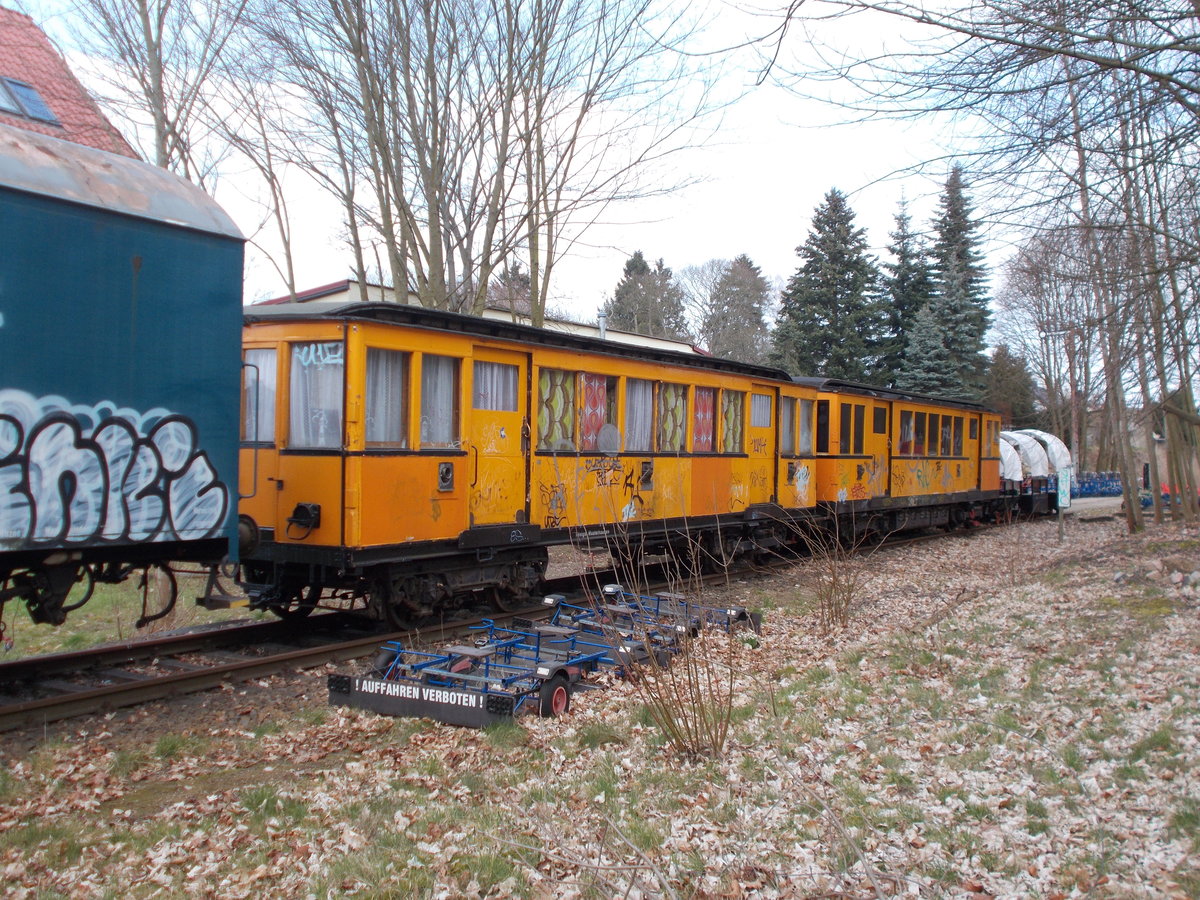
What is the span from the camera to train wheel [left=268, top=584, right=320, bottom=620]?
9023 millimetres

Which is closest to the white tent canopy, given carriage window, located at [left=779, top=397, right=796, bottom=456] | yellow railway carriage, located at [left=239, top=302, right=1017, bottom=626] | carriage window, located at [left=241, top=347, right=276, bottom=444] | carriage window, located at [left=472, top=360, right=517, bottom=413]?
carriage window, located at [left=779, top=397, right=796, bottom=456]

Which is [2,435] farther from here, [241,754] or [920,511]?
[920,511]

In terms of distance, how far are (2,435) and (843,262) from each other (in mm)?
33057

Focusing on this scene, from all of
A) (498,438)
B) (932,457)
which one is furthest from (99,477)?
(932,457)

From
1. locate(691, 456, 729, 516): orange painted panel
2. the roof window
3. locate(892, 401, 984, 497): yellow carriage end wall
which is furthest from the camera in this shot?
locate(892, 401, 984, 497): yellow carriage end wall

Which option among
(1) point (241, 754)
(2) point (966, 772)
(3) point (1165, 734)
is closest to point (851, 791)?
(2) point (966, 772)

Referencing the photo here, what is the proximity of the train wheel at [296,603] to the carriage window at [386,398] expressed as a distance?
1.70 meters

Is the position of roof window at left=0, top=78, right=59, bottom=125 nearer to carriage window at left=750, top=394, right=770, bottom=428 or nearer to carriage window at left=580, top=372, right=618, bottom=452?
carriage window at left=580, top=372, right=618, bottom=452

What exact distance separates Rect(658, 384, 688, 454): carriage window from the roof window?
517 inches

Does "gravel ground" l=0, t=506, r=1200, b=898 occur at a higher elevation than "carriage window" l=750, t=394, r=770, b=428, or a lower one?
lower

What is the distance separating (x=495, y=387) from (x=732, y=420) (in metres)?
5.10

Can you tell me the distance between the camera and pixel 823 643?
8742mm

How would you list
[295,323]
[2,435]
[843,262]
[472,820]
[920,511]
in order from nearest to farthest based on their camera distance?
[472,820], [2,435], [295,323], [920,511], [843,262]

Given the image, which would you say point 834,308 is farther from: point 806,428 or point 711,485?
point 711,485
